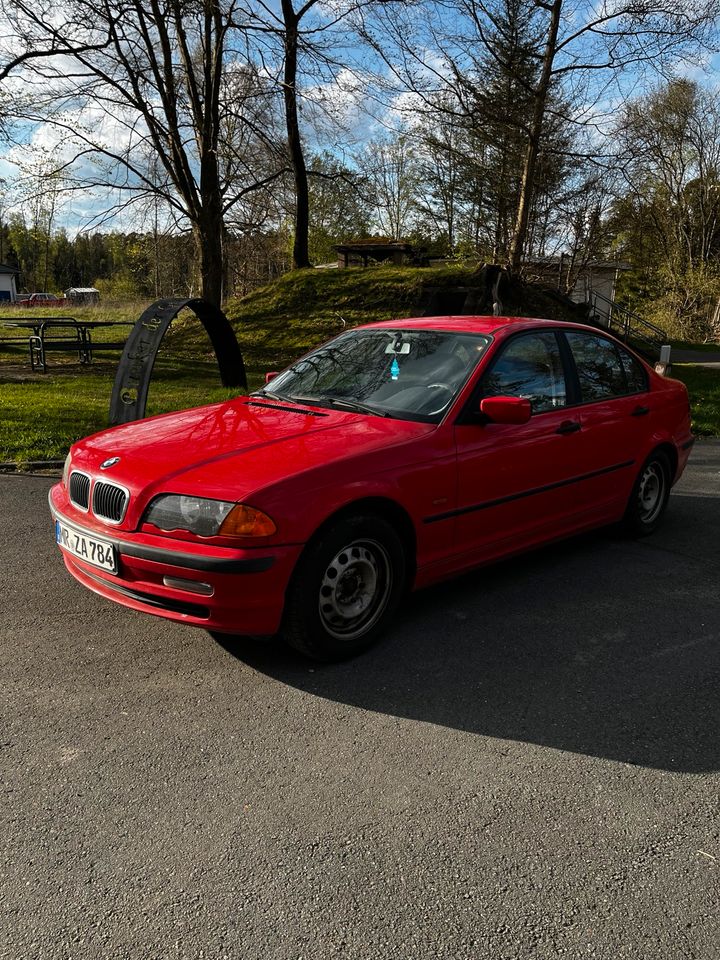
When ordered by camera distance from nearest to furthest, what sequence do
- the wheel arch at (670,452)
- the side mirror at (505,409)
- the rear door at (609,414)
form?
the side mirror at (505,409)
the rear door at (609,414)
the wheel arch at (670,452)

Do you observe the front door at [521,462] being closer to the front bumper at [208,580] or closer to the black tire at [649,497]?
the black tire at [649,497]

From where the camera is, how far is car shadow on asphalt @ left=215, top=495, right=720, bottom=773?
307 cm

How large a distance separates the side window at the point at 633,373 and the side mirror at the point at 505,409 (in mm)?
1776

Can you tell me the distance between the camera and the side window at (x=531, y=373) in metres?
4.44

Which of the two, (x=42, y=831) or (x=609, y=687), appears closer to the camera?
(x=42, y=831)

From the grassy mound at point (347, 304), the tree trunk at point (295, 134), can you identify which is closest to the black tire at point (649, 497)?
the grassy mound at point (347, 304)

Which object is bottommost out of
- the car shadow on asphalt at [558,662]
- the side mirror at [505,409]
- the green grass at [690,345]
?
the car shadow on asphalt at [558,662]

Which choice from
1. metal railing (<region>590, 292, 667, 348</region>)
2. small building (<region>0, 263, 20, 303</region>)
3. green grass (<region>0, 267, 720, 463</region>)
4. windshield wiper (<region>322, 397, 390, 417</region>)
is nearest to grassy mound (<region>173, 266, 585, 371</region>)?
green grass (<region>0, 267, 720, 463</region>)

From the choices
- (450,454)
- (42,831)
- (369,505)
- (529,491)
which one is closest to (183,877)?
(42,831)

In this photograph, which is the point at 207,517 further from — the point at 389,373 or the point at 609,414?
the point at 609,414

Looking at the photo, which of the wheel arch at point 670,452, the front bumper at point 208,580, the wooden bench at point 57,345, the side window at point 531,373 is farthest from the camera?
the wooden bench at point 57,345

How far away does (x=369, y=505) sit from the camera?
3660mm

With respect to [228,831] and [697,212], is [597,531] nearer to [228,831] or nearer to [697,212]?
[228,831]

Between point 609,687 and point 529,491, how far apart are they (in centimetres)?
137
